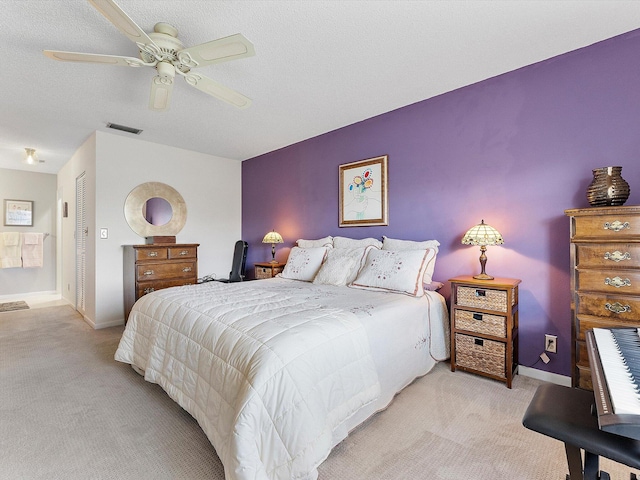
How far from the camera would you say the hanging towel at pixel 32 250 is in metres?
5.57

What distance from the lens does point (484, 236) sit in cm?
239

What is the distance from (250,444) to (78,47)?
8.81ft

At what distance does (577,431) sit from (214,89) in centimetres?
262

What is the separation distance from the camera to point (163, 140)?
13.6 ft

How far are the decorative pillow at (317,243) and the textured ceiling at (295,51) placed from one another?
140cm

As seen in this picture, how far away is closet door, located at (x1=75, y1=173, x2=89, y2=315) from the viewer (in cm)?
423

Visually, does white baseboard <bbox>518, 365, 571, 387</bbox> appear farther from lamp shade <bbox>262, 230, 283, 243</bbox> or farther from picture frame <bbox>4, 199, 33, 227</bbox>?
picture frame <bbox>4, 199, 33, 227</bbox>

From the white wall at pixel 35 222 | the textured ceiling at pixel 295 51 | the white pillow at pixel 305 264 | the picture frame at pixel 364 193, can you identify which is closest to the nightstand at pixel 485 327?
the picture frame at pixel 364 193

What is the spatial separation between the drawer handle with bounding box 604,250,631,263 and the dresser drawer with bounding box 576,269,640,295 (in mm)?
72

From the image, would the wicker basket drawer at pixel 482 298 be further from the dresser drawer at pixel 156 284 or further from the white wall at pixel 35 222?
the white wall at pixel 35 222

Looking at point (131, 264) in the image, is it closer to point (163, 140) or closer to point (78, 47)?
point (163, 140)

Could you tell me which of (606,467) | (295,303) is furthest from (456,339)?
(295,303)

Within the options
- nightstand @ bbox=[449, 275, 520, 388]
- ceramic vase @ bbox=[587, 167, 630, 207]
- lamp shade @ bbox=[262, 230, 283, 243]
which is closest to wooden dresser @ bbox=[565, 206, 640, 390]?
ceramic vase @ bbox=[587, 167, 630, 207]

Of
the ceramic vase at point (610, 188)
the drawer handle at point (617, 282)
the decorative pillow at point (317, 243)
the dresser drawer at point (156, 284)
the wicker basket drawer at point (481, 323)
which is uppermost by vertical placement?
the ceramic vase at point (610, 188)
